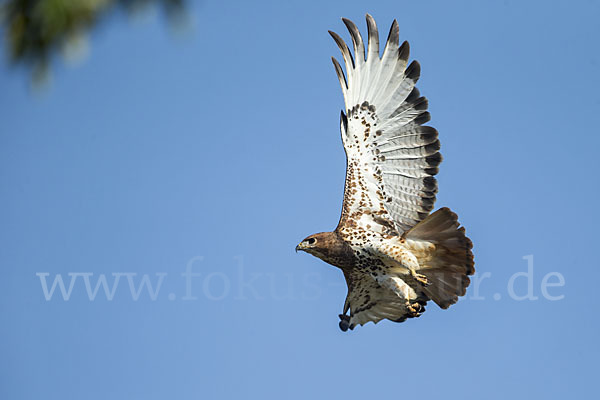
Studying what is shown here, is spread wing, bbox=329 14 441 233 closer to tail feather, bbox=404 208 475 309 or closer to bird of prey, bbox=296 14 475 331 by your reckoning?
bird of prey, bbox=296 14 475 331

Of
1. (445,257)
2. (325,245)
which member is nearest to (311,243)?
(325,245)

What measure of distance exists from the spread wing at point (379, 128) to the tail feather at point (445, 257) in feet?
2.11

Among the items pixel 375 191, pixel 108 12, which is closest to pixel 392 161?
pixel 375 191

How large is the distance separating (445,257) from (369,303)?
1528mm

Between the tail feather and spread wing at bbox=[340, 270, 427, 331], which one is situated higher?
the tail feather

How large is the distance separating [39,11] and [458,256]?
7231 millimetres

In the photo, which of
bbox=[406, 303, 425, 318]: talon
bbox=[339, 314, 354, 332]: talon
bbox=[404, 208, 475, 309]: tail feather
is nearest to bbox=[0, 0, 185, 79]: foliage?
bbox=[404, 208, 475, 309]: tail feather

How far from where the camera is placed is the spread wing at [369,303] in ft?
31.8

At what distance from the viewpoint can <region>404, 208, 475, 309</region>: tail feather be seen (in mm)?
8703

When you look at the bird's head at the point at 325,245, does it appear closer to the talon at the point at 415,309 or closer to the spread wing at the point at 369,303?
the spread wing at the point at 369,303

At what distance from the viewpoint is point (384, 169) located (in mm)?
9398

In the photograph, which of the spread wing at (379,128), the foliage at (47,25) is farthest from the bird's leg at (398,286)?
the foliage at (47,25)

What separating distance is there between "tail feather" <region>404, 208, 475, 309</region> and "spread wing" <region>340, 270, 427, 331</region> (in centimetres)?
40

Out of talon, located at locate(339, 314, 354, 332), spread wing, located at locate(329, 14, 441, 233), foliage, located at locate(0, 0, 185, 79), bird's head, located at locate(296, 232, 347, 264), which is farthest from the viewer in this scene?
talon, located at locate(339, 314, 354, 332)
